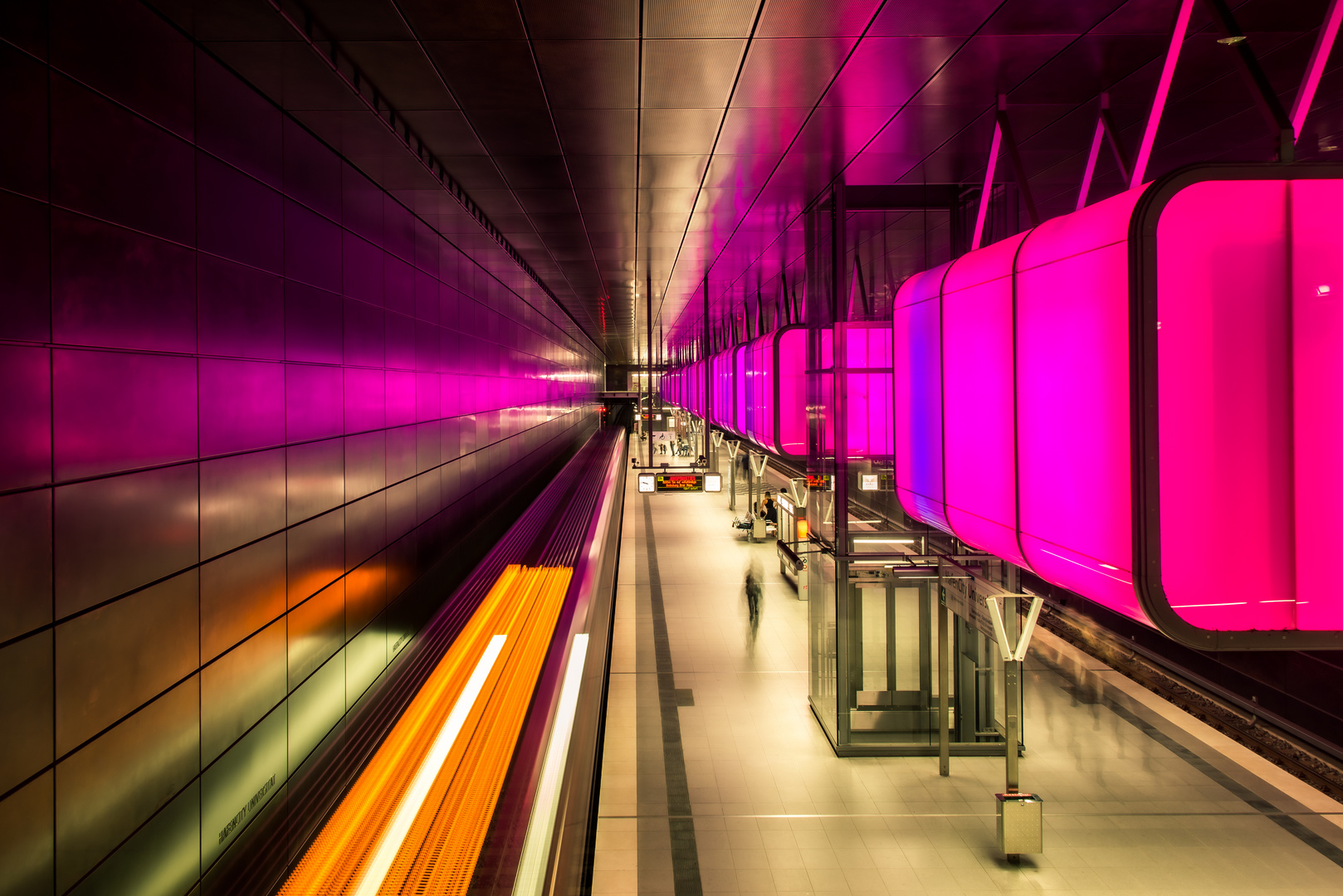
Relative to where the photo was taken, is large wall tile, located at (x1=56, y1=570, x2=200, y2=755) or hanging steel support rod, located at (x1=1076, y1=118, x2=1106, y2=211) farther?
hanging steel support rod, located at (x1=1076, y1=118, x2=1106, y2=211)

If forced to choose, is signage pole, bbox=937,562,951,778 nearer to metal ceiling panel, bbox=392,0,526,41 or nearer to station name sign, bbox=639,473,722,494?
metal ceiling panel, bbox=392,0,526,41

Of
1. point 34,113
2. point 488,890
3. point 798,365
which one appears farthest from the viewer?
point 798,365

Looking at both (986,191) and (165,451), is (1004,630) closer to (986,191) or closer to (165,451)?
(986,191)

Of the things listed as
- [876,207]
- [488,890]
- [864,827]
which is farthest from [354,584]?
[876,207]

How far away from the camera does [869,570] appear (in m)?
7.58

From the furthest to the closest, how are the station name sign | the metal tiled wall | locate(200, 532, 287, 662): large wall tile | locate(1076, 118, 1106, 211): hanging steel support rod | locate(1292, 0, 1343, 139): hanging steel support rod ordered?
the station name sign, locate(200, 532, 287, 662): large wall tile, locate(1076, 118, 1106, 211): hanging steel support rod, the metal tiled wall, locate(1292, 0, 1343, 139): hanging steel support rod

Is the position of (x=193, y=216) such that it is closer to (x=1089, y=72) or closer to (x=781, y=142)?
(x=781, y=142)

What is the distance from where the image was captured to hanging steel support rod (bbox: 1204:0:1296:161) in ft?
8.45

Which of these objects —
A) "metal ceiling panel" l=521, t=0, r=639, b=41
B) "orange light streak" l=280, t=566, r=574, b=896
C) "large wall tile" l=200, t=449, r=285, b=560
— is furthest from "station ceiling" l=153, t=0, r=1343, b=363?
"orange light streak" l=280, t=566, r=574, b=896

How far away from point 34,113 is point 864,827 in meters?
7.46

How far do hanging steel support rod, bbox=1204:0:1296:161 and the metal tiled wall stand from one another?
5.21 m

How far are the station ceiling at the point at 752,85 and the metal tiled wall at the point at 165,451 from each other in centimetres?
75

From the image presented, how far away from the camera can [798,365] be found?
813 centimetres

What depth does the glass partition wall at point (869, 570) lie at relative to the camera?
24.3 ft
